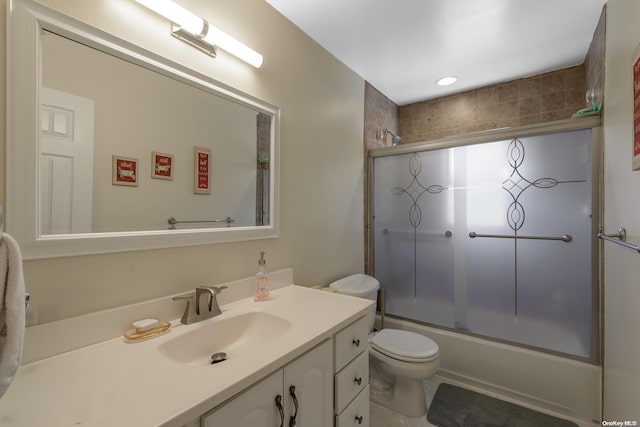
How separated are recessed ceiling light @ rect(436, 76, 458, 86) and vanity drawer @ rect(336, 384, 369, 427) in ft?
7.70

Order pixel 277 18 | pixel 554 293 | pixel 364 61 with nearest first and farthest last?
pixel 277 18 → pixel 554 293 → pixel 364 61

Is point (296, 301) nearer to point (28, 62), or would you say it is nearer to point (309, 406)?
point (309, 406)

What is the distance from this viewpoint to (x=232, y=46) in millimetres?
1204

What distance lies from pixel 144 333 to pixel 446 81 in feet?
8.78

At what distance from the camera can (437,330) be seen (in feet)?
6.80

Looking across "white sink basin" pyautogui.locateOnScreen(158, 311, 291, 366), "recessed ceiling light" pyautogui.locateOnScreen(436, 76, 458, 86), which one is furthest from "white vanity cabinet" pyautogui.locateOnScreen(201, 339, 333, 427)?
"recessed ceiling light" pyautogui.locateOnScreen(436, 76, 458, 86)

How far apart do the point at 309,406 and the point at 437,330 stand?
5.02ft

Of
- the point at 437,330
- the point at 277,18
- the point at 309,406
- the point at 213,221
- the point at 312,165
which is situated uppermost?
the point at 277,18

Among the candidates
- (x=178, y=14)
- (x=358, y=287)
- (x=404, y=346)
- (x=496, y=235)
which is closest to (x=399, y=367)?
(x=404, y=346)

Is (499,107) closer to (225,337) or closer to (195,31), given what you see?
(195,31)

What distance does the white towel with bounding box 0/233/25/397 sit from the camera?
48 centimetres

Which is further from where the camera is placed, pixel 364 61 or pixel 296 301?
pixel 364 61

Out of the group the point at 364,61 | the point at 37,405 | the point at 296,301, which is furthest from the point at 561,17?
the point at 37,405

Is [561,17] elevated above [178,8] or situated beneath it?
elevated above
